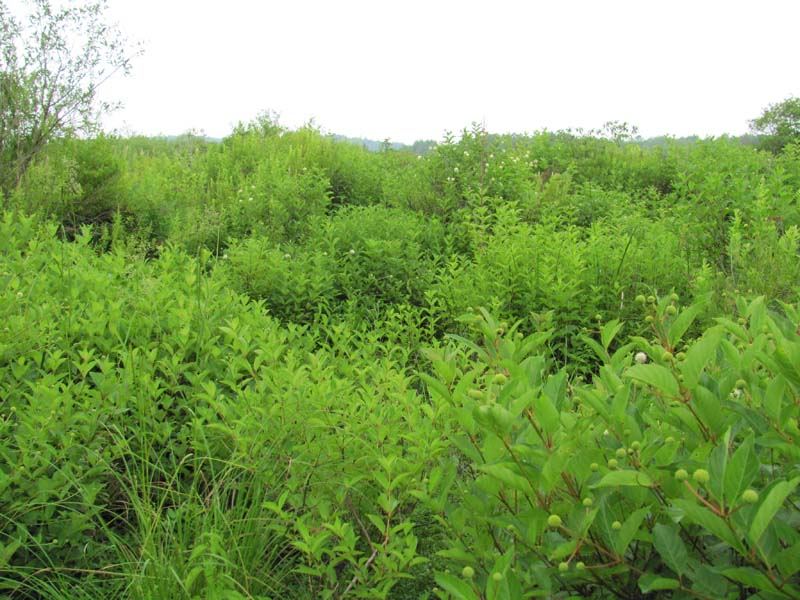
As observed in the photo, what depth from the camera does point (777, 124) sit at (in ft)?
55.9

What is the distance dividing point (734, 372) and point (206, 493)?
1.92m

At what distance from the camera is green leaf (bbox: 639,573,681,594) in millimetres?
1114

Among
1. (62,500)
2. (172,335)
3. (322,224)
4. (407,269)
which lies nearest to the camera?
(62,500)

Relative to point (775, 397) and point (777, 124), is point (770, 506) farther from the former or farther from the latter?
point (777, 124)

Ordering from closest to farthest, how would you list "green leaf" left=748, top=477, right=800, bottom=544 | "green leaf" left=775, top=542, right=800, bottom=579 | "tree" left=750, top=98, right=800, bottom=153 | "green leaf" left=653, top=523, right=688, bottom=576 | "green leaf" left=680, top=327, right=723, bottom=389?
"green leaf" left=748, top=477, right=800, bottom=544 < "green leaf" left=775, top=542, right=800, bottom=579 < "green leaf" left=653, top=523, right=688, bottom=576 < "green leaf" left=680, top=327, right=723, bottom=389 < "tree" left=750, top=98, right=800, bottom=153

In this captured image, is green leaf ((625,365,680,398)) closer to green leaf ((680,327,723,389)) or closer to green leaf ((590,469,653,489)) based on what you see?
green leaf ((680,327,723,389))

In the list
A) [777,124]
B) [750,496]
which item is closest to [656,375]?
[750,496]

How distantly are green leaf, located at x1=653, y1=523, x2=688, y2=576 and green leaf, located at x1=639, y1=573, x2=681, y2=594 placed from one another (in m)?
0.03

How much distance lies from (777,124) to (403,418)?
1787 centimetres

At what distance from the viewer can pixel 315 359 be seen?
2475 millimetres

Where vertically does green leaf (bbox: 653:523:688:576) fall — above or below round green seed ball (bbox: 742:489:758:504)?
below

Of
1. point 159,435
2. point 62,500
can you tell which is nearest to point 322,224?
point 159,435

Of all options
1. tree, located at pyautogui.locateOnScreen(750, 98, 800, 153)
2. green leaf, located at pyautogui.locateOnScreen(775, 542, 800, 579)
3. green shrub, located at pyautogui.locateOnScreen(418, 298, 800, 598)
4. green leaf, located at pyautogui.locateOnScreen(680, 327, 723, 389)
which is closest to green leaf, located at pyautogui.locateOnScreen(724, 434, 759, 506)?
green shrub, located at pyautogui.locateOnScreen(418, 298, 800, 598)

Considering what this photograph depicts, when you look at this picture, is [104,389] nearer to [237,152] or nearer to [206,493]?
[206,493]
